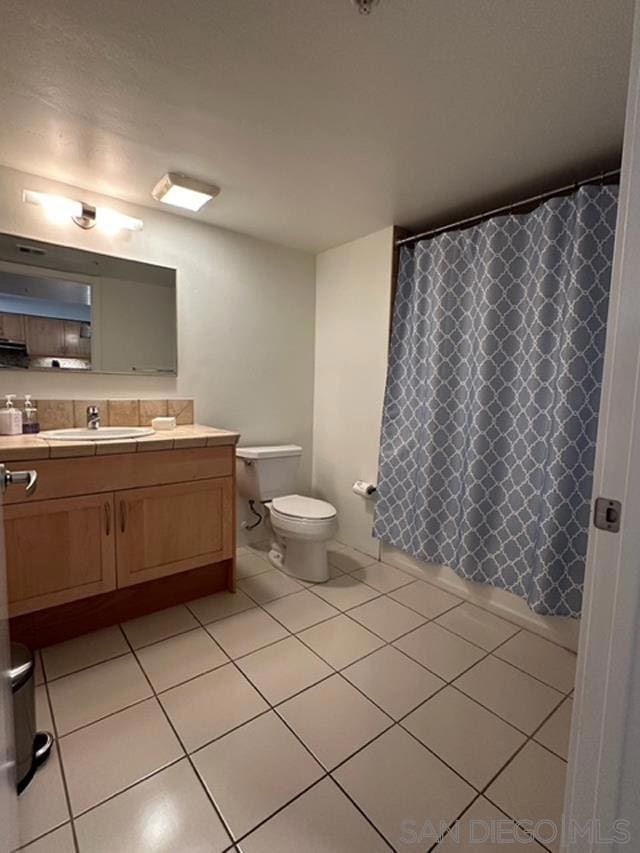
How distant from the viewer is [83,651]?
169 centimetres

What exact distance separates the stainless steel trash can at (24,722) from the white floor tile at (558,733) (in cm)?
156

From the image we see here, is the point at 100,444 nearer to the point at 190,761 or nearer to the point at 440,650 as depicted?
the point at 190,761

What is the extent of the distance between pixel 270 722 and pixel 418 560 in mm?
1298

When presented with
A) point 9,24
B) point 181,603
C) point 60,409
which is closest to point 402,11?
point 9,24

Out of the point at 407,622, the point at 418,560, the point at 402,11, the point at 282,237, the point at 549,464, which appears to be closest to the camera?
the point at 402,11

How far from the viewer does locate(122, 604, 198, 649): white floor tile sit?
5.86ft

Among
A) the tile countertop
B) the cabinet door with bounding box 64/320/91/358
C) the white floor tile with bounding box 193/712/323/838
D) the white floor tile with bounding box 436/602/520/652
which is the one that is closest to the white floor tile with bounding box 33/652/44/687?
the white floor tile with bounding box 193/712/323/838

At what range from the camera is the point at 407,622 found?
6.40ft

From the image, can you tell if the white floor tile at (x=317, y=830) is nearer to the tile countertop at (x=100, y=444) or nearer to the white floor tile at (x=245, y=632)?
the white floor tile at (x=245, y=632)

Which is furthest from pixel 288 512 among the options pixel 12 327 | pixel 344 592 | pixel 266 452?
pixel 12 327

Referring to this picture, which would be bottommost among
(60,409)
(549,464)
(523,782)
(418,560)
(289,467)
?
(523,782)

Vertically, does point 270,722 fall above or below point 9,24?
below

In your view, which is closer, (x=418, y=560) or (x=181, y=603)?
(x=181, y=603)

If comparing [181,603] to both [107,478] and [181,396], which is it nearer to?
[107,478]
